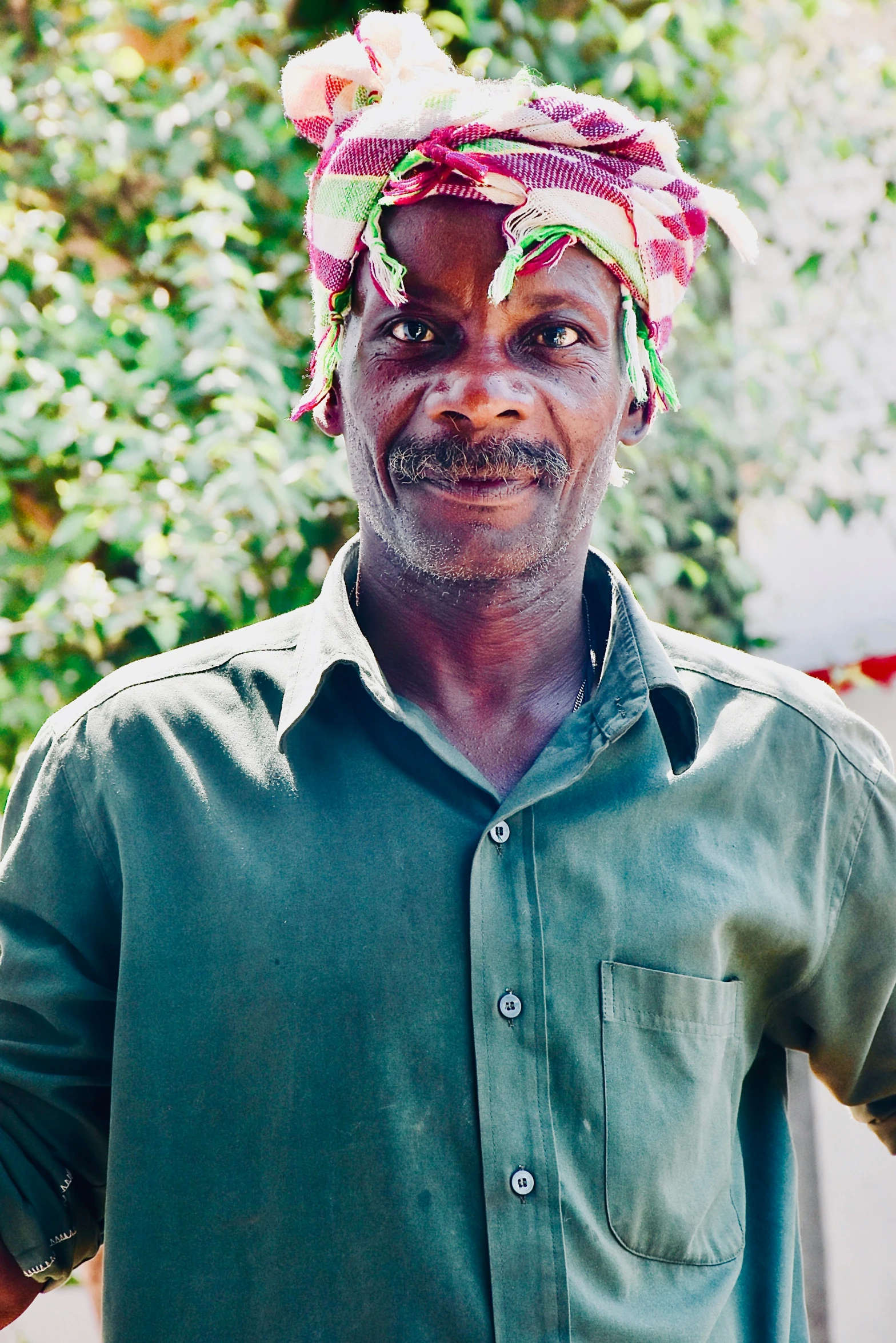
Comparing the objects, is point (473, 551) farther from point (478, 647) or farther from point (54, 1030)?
point (54, 1030)

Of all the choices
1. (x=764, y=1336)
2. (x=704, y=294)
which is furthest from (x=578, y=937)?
(x=704, y=294)

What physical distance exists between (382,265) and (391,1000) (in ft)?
2.88

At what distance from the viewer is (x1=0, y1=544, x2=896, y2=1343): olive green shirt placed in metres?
1.55

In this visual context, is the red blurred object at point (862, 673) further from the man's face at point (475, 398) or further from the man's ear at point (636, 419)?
the man's face at point (475, 398)

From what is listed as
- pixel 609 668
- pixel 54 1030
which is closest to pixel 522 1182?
pixel 54 1030

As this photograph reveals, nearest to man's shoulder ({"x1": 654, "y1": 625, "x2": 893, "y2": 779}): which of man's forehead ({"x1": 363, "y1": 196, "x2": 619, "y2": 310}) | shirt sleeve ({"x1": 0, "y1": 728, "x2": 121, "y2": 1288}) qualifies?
man's forehead ({"x1": 363, "y1": 196, "x2": 619, "y2": 310})

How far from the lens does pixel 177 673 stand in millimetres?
1793

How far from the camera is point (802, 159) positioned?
12.1 ft

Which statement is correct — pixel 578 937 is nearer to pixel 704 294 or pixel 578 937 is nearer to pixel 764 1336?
pixel 764 1336

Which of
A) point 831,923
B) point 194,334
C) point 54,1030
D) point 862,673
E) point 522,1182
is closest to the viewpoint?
point 522,1182

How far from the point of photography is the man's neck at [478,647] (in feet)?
6.07

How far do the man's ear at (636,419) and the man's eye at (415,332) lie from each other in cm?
34

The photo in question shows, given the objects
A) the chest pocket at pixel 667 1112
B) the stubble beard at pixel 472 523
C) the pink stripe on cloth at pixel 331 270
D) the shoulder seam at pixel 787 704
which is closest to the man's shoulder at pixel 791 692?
the shoulder seam at pixel 787 704

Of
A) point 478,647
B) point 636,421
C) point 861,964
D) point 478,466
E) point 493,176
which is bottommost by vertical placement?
point 861,964
